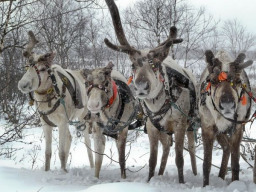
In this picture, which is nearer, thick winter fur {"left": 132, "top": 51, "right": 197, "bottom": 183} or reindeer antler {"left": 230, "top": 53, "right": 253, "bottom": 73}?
reindeer antler {"left": 230, "top": 53, "right": 253, "bottom": 73}

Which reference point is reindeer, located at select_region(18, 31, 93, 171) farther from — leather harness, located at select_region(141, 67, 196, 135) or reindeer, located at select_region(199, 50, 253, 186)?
reindeer, located at select_region(199, 50, 253, 186)

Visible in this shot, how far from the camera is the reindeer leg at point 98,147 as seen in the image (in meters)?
5.75

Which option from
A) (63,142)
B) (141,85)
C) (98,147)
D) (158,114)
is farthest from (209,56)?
(63,142)

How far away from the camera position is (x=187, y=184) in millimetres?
4883

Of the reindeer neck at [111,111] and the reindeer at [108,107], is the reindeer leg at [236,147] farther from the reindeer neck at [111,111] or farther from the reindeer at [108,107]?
the reindeer neck at [111,111]

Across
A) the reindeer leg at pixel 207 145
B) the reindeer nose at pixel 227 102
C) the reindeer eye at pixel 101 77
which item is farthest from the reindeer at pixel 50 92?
the reindeer nose at pixel 227 102

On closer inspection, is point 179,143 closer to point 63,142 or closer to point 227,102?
point 227,102

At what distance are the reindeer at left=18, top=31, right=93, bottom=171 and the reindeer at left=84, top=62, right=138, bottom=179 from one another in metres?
0.67

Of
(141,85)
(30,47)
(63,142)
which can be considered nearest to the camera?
(141,85)

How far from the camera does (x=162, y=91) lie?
15.8ft

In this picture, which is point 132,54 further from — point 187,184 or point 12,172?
point 12,172

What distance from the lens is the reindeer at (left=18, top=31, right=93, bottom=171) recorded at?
5.78 m

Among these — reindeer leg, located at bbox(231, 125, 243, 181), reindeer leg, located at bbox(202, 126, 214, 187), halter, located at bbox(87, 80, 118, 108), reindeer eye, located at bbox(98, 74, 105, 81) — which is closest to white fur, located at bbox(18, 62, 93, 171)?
halter, located at bbox(87, 80, 118, 108)

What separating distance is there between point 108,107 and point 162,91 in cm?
113
